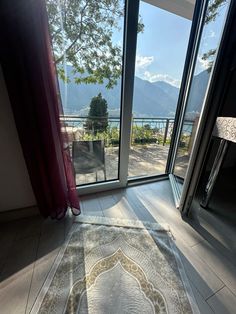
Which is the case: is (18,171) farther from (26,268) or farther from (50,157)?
(26,268)

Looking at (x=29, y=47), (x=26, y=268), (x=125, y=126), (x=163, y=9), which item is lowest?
(x=26, y=268)

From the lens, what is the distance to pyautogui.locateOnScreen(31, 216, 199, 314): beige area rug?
2.76ft

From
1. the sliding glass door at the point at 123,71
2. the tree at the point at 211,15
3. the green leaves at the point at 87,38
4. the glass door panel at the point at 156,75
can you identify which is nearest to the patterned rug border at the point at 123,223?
the sliding glass door at the point at 123,71

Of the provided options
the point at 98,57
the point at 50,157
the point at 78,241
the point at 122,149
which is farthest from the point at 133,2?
the point at 78,241

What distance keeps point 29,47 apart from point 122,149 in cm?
118

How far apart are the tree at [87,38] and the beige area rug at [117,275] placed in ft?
4.61

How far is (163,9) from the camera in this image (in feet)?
5.31

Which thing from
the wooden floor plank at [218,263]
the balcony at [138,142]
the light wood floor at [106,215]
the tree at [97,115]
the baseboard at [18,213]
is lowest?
the light wood floor at [106,215]

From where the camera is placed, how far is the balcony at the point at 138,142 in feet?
5.31

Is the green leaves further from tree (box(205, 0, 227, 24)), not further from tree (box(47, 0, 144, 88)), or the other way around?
tree (box(205, 0, 227, 24))

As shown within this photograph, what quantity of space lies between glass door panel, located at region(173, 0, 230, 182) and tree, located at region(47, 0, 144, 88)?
61cm

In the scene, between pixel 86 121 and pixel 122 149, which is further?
pixel 122 149

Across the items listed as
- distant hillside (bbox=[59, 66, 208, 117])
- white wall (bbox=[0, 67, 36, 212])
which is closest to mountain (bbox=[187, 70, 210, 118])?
distant hillside (bbox=[59, 66, 208, 117])

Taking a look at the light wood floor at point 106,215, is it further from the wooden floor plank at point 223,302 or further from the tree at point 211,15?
the tree at point 211,15
